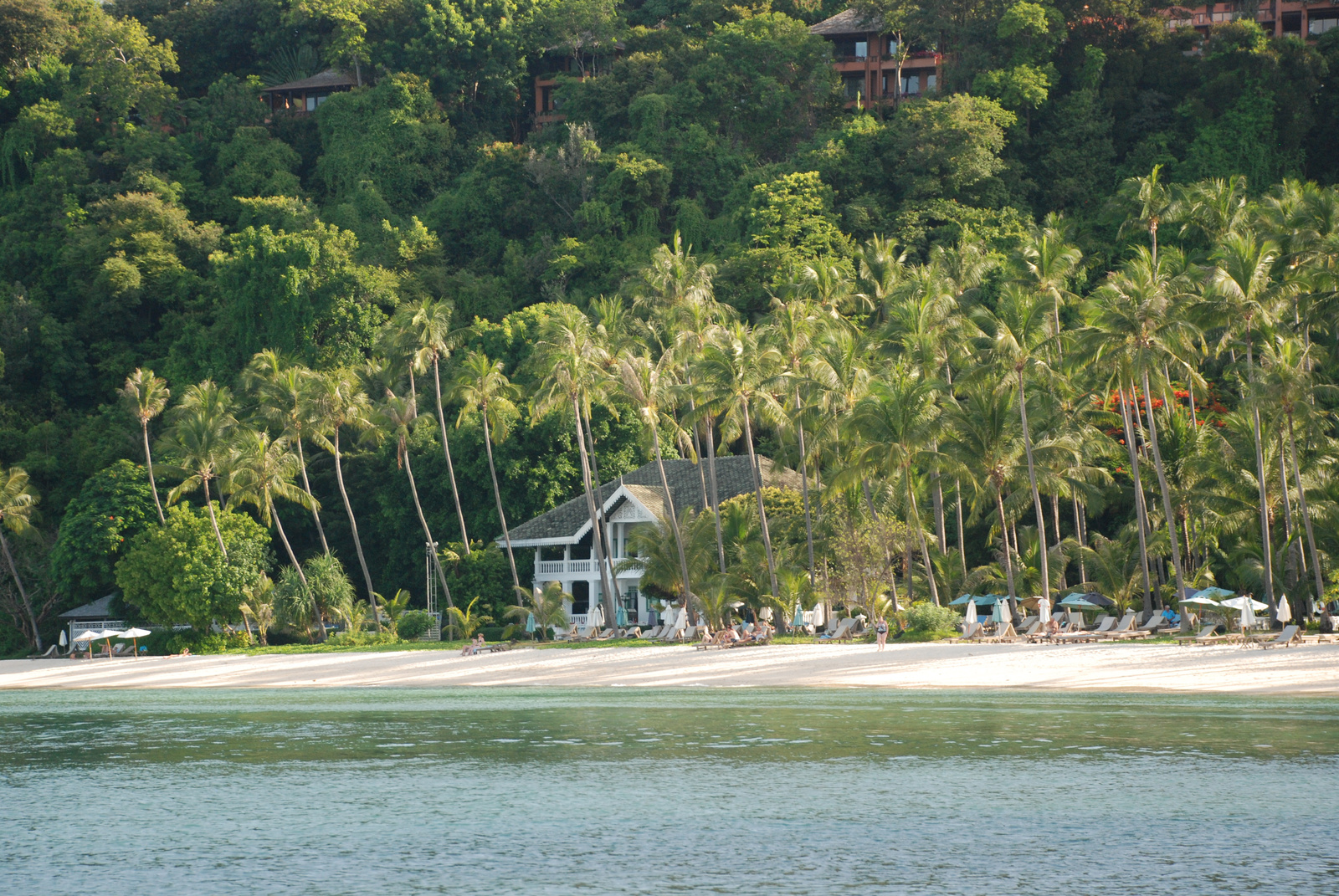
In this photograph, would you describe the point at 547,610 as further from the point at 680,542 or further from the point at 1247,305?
the point at 1247,305

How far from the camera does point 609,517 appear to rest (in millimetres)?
48750

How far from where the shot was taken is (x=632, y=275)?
5900 cm

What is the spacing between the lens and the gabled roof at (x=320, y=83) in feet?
247

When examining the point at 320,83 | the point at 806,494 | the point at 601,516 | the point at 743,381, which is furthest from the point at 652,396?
the point at 320,83

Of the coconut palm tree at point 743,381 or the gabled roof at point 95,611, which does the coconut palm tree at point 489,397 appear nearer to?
the coconut palm tree at point 743,381

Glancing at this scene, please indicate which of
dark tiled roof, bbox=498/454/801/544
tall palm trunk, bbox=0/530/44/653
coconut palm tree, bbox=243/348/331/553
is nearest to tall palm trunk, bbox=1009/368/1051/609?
dark tiled roof, bbox=498/454/801/544

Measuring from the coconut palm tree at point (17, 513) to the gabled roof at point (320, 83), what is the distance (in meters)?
31.1

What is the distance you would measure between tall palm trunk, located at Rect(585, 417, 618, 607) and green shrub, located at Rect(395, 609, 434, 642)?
6.57 metres

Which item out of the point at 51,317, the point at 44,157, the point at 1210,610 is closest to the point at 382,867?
the point at 1210,610

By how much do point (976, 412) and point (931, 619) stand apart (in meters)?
5.86

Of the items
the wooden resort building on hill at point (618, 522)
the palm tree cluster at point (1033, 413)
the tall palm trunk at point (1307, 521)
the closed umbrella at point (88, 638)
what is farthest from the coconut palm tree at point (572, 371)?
the tall palm trunk at point (1307, 521)

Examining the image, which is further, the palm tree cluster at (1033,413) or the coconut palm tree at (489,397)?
the coconut palm tree at (489,397)

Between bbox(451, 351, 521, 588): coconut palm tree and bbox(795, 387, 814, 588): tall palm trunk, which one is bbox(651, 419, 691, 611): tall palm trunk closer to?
bbox(795, 387, 814, 588): tall palm trunk

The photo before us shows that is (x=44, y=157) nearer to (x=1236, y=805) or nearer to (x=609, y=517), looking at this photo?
(x=609, y=517)
